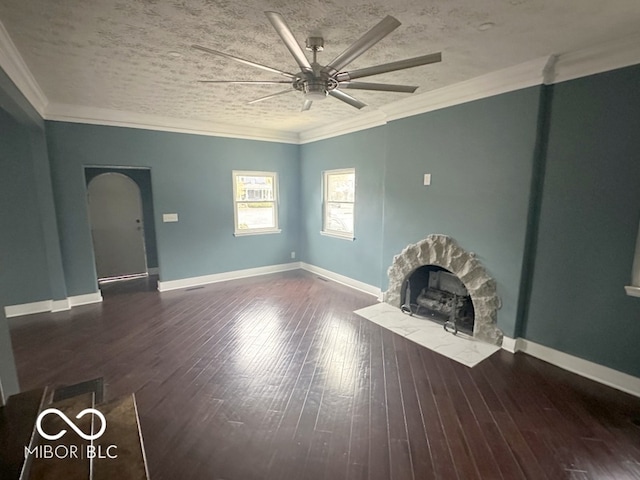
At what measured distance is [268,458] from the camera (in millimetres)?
1851

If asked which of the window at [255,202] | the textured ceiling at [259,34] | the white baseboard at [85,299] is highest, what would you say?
the textured ceiling at [259,34]

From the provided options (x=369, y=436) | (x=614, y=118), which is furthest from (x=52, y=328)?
(x=614, y=118)

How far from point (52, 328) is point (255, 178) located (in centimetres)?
370

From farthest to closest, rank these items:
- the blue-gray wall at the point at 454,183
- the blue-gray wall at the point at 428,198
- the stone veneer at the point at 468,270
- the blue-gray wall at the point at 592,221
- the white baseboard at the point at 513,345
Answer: the stone veneer at the point at 468,270 → the white baseboard at the point at 513,345 → the blue-gray wall at the point at 454,183 → the blue-gray wall at the point at 428,198 → the blue-gray wall at the point at 592,221

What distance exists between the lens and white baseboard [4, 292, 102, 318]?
13.0 ft

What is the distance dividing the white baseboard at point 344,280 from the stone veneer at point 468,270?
870 millimetres

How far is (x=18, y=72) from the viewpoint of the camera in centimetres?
264

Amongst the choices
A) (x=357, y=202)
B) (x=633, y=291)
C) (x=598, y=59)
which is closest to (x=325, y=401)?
(x=633, y=291)

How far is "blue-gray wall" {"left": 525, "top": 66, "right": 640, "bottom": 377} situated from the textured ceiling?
487mm

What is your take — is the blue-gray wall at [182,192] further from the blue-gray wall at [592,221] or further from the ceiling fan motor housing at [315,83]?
the blue-gray wall at [592,221]

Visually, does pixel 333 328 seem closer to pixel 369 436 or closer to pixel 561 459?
Answer: pixel 369 436

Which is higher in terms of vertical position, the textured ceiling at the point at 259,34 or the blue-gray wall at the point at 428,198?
the textured ceiling at the point at 259,34

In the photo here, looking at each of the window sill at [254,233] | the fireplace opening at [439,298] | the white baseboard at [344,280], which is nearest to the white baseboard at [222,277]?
the white baseboard at [344,280]

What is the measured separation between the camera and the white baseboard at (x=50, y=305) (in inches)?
156
